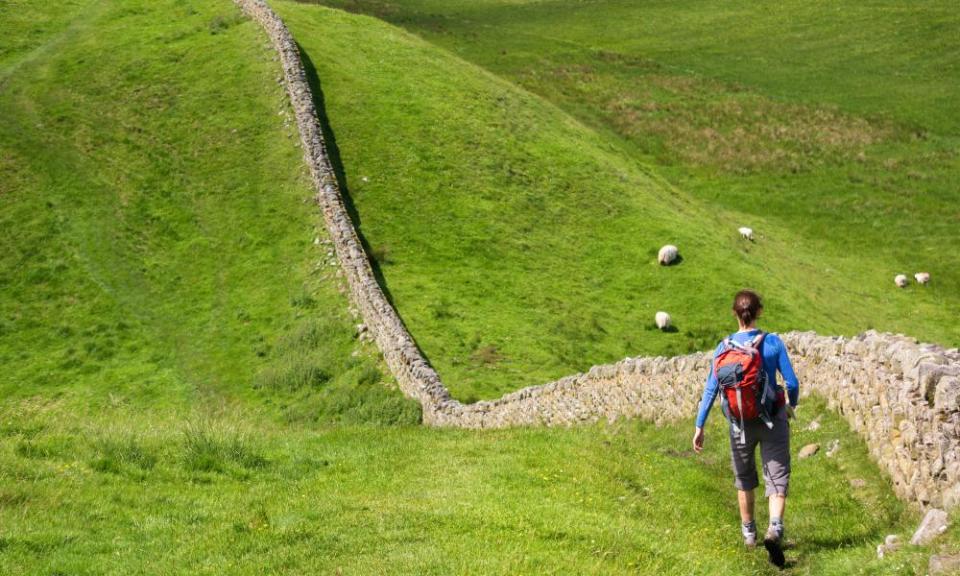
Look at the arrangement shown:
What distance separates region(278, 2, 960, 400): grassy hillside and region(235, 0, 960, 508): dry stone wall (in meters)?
2.71

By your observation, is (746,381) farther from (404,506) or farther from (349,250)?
(349,250)

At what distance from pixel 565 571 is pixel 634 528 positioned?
276 cm

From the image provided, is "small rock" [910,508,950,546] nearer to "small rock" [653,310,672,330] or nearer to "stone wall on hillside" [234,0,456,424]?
"stone wall on hillside" [234,0,456,424]

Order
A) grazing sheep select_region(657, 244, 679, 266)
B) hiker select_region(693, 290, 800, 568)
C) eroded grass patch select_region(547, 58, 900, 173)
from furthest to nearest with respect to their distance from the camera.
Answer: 1. eroded grass patch select_region(547, 58, 900, 173)
2. grazing sheep select_region(657, 244, 679, 266)
3. hiker select_region(693, 290, 800, 568)

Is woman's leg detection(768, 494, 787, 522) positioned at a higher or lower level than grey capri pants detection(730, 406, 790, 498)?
A: lower

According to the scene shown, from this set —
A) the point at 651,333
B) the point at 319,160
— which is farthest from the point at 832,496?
the point at 319,160

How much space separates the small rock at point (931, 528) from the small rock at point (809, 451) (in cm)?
583

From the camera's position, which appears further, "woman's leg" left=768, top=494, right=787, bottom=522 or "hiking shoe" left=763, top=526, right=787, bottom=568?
"woman's leg" left=768, top=494, right=787, bottom=522

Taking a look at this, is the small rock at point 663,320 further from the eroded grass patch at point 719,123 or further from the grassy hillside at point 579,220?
the eroded grass patch at point 719,123

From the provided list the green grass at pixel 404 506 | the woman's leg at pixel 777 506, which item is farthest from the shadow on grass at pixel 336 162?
the woman's leg at pixel 777 506

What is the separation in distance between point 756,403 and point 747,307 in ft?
4.37

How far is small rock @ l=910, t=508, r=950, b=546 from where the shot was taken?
11.3 m

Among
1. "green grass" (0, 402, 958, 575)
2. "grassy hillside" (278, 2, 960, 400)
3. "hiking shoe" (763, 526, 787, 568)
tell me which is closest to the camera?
"green grass" (0, 402, 958, 575)

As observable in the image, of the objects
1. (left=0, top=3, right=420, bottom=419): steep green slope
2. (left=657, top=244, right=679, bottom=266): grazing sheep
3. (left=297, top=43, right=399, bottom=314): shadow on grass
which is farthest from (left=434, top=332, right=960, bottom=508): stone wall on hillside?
(left=657, top=244, right=679, bottom=266): grazing sheep
